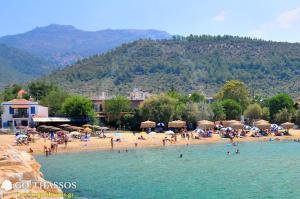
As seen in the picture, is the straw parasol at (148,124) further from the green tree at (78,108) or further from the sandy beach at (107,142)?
the green tree at (78,108)

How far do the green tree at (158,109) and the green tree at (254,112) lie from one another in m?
11.9

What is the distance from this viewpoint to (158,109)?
58.0 metres

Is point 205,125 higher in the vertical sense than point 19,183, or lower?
higher

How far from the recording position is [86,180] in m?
28.2

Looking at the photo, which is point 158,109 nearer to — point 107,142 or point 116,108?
point 116,108

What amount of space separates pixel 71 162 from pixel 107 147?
10.1m

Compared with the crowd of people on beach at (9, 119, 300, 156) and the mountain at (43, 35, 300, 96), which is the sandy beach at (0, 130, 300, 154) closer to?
the crowd of people on beach at (9, 119, 300, 156)

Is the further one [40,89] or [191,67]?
[191,67]

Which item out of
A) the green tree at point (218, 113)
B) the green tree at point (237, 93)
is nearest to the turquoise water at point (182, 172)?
the green tree at point (218, 113)

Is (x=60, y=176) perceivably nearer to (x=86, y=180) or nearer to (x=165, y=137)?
(x=86, y=180)

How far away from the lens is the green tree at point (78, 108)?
5945 centimetres

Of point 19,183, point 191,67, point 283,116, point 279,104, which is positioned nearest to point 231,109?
point 279,104

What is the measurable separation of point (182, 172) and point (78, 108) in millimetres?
30527

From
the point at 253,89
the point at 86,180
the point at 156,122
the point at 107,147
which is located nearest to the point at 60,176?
the point at 86,180
